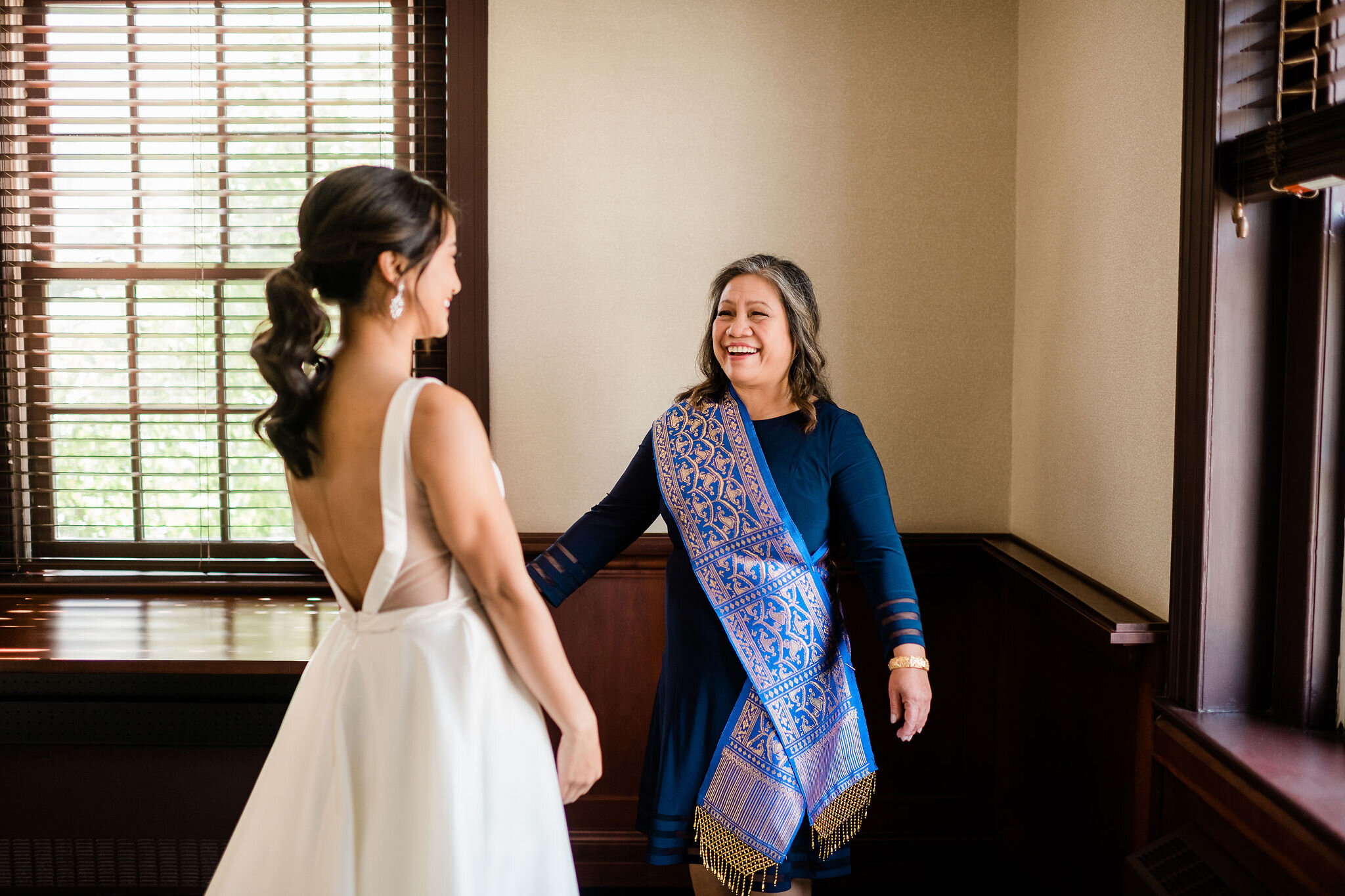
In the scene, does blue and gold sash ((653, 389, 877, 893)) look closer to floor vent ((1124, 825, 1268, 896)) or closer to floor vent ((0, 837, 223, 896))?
floor vent ((1124, 825, 1268, 896))

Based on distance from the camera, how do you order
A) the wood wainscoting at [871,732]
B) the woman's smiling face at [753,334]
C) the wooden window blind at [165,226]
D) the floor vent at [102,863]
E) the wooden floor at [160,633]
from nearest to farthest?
the woman's smiling face at [753,334] < the wood wainscoting at [871,732] < the wooden floor at [160,633] < the floor vent at [102,863] < the wooden window blind at [165,226]

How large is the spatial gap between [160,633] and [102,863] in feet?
1.86

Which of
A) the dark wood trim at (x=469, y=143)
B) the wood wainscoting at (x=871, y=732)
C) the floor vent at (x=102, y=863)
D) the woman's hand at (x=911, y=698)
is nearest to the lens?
the woman's hand at (x=911, y=698)

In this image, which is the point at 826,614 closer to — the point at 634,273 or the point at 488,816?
the point at 488,816

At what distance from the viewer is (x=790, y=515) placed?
5.49 feet

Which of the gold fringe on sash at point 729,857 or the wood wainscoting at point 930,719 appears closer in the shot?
the gold fringe on sash at point 729,857

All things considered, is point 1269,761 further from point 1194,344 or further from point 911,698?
point 1194,344

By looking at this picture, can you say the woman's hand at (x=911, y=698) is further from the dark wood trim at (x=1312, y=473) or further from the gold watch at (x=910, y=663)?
the dark wood trim at (x=1312, y=473)

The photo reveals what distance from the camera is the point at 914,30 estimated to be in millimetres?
2350

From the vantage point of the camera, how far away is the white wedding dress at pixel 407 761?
1.18 m

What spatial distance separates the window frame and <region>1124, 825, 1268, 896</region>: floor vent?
1.71 meters

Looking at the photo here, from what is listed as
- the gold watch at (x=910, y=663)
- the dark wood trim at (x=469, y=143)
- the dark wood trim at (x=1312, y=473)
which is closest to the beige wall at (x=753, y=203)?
the dark wood trim at (x=469, y=143)

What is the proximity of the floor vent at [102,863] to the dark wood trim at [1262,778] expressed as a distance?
2.09 meters

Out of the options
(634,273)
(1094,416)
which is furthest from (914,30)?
(1094,416)
